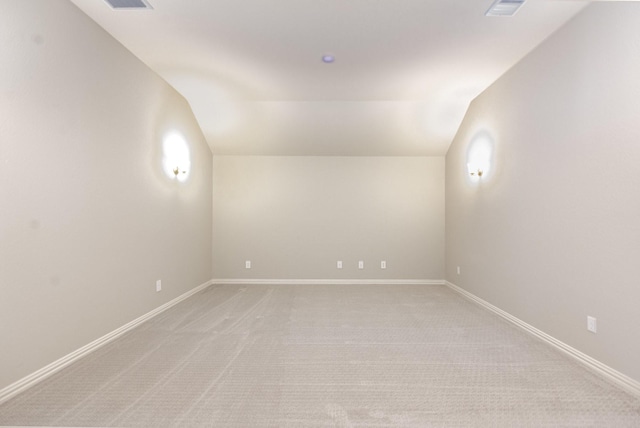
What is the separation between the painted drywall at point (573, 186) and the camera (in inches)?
81.1

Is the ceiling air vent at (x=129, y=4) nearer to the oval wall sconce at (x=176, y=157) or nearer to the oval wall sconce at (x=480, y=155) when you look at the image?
the oval wall sconce at (x=176, y=157)

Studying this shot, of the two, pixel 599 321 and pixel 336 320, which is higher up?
pixel 599 321

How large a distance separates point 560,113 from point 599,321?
1644mm

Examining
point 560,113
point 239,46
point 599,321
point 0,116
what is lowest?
point 599,321

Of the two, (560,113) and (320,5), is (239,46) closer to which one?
(320,5)

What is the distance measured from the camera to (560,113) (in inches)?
105

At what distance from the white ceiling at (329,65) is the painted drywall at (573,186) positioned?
0.35 meters

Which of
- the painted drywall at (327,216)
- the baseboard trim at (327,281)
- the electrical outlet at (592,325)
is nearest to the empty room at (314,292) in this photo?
the electrical outlet at (592,325)

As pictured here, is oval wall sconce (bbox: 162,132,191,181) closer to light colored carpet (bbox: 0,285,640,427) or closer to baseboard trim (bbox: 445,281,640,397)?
light colored carpet (bbox: 0,285,640,427)

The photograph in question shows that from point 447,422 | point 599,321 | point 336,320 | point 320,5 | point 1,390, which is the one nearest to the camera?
point 447,422

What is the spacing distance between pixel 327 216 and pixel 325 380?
3.52 meters

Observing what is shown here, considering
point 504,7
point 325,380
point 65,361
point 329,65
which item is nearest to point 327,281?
point 325,380

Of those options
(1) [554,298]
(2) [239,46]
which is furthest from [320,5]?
(1) [554,298]

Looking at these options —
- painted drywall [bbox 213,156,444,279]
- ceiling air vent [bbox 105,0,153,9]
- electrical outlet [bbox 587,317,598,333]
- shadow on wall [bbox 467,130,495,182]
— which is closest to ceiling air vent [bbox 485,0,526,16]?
shadow on wall [bbox 467,130,495,182]
